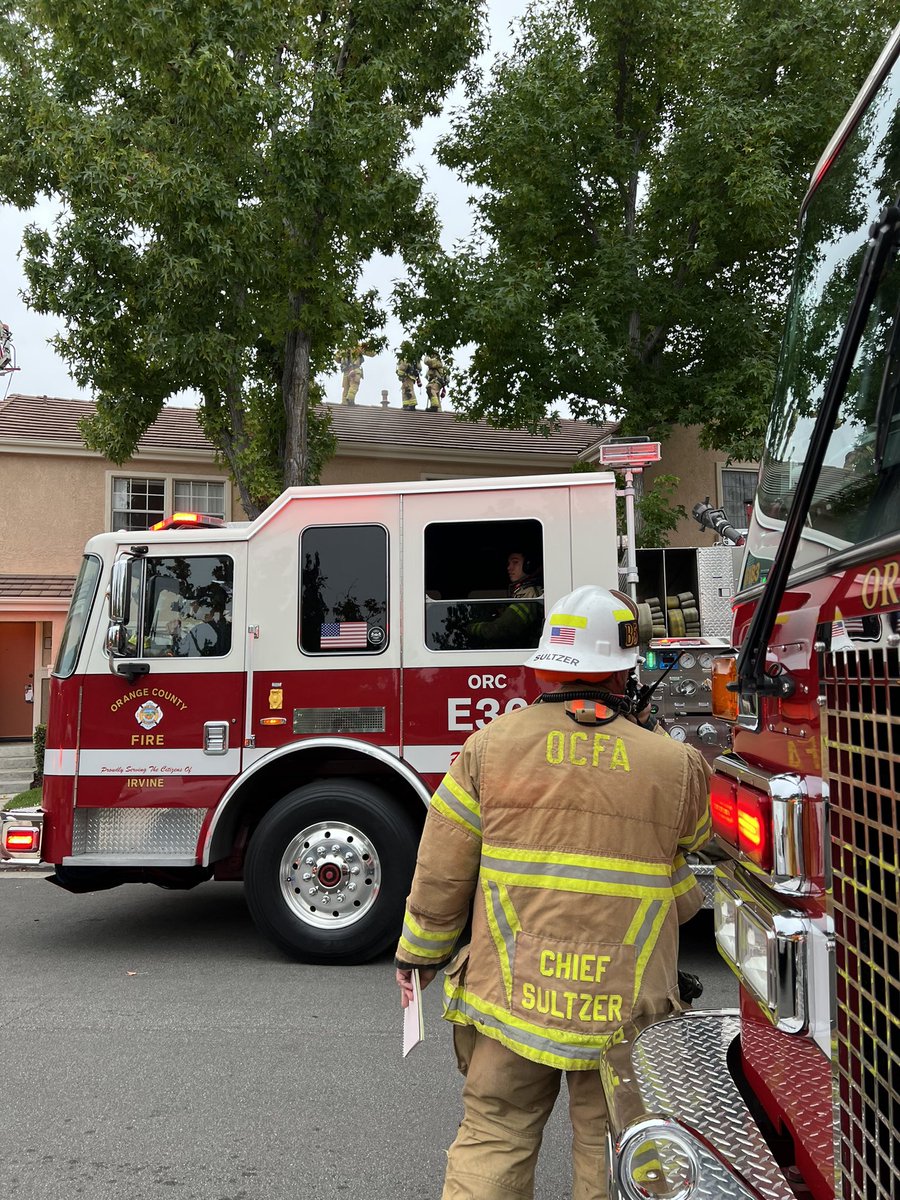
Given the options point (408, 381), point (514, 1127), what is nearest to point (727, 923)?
point (514, 1127)

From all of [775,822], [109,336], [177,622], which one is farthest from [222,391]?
[775,822]

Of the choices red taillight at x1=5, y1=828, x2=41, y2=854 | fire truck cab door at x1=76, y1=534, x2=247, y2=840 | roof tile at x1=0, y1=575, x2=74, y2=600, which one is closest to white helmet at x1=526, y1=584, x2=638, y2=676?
fire truck cab door at x1=76, y1=534, x2=247, y2=840

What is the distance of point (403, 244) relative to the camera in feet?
41.8

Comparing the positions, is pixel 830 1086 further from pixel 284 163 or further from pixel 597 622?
pixel 284 163

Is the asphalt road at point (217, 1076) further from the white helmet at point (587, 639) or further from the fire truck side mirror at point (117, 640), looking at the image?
the white helmet at point (587, 639)

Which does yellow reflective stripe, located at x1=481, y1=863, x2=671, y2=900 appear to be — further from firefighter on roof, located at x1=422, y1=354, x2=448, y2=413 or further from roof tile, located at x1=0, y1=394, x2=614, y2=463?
firefighter on roof, located at x1=422, y1=354, x2=448, y2=413

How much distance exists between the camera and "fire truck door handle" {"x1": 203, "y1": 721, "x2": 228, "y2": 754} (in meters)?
5.75

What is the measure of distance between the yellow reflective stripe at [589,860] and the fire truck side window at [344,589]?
3610mm

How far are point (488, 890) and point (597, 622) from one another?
663 mm

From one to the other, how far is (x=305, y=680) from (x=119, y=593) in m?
1.16

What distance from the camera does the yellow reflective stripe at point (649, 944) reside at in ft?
7.06

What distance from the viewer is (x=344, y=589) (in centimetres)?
580

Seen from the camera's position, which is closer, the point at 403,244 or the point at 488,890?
the point at 488,890

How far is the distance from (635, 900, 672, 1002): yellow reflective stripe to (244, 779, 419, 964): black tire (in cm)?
340
